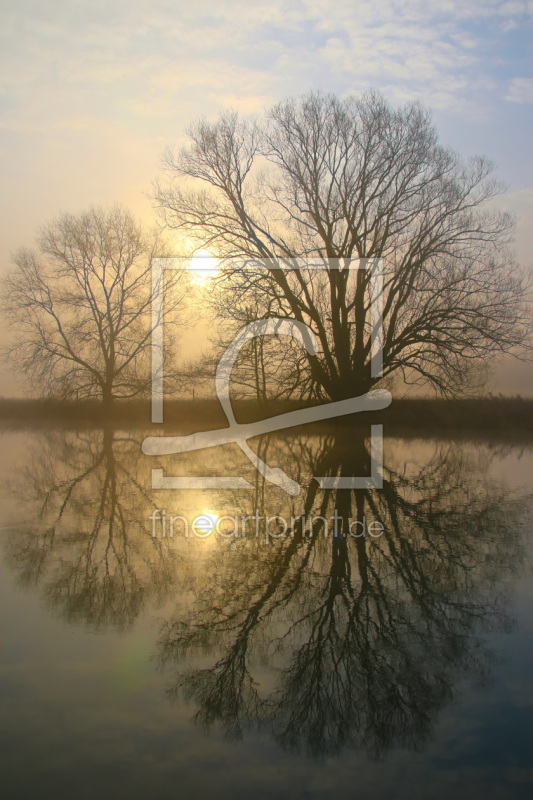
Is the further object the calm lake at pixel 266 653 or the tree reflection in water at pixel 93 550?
the tree reflection in water at pixel 93 550

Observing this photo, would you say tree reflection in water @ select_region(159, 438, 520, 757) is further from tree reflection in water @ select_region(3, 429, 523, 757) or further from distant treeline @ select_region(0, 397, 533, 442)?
distant treeline @ select_region(0, 397, 533, 442)

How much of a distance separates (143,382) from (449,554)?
27168 mm

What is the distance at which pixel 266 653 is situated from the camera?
11.3 ft

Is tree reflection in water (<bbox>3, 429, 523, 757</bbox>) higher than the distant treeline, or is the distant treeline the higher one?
the distant treeline

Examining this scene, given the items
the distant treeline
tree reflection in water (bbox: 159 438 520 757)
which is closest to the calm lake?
tree reflection in water (bbox: 159 438 520 757)

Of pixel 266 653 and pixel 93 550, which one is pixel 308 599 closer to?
pixel 266 653

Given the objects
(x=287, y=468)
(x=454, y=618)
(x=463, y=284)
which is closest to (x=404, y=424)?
(x=463, y=284)

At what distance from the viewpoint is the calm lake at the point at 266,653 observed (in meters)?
2.44

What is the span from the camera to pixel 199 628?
3.75m

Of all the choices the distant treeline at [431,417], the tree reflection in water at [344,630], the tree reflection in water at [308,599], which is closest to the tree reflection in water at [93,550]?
the tree reflection in water at [308,599]

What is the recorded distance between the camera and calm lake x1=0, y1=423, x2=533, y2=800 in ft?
8.02

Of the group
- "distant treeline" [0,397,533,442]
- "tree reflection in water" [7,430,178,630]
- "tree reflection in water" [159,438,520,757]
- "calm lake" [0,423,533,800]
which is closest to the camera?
"calm lake" [0,423,533,800]

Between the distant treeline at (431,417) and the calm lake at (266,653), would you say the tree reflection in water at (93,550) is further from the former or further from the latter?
the distant treeline at (431,417)

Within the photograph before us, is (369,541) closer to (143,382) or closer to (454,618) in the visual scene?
(454,618)
